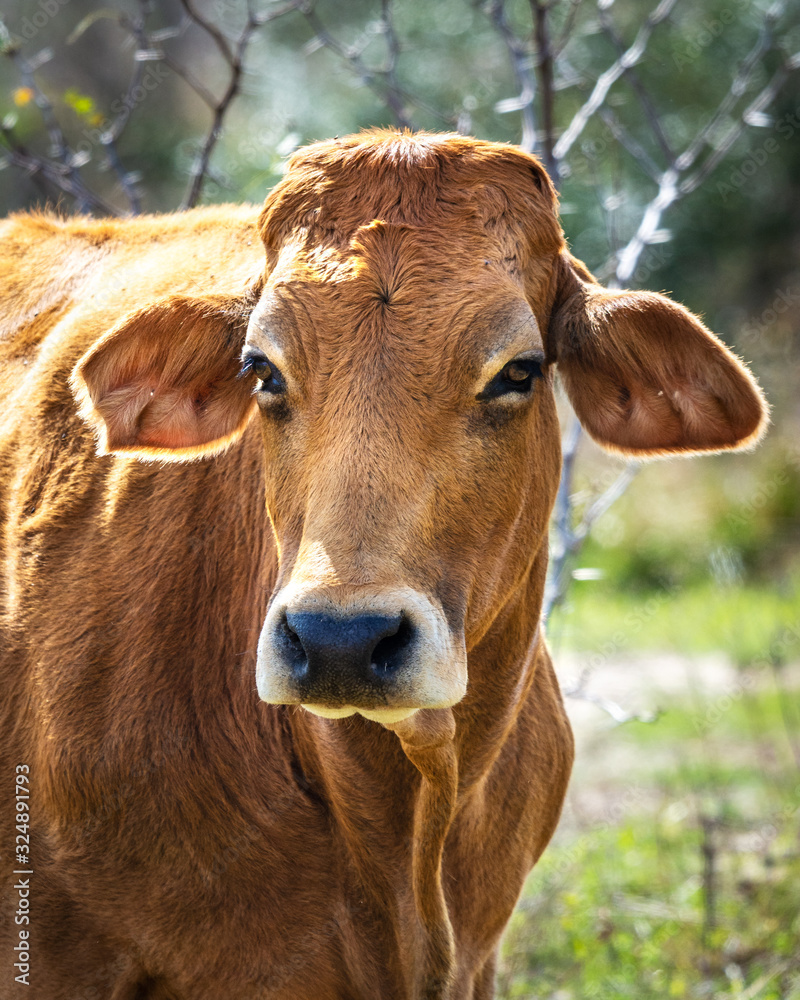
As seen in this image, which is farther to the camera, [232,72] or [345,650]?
[232,72]

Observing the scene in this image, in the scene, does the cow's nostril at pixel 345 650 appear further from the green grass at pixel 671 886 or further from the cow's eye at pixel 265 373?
the green grass at pixel 671 886

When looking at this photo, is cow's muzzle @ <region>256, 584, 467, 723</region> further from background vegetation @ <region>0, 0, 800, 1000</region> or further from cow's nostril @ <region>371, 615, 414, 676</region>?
background vegetation @ <region>0, 0, 800, 1000</region>

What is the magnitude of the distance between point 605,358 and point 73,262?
196 centimetres

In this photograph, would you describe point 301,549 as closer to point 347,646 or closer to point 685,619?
point 347,646

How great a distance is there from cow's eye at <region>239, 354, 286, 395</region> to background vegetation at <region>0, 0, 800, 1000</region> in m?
1.33

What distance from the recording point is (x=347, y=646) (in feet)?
7.61

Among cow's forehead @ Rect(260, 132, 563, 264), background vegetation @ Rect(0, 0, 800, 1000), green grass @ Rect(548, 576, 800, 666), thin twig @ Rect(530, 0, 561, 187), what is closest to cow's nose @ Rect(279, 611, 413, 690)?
cow's forehead @ Rect(260, 132, 563, 264)

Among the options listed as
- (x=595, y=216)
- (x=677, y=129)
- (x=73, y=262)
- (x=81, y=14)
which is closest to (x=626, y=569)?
(x=595, y=216)

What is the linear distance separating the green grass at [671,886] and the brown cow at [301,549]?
1.94m

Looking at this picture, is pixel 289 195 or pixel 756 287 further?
pixel 756 287

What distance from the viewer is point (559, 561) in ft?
17.6

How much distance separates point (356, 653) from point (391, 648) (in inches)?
3.9

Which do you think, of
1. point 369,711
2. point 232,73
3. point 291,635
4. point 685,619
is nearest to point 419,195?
point 291,635

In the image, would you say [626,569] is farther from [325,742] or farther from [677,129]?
[325,742]
